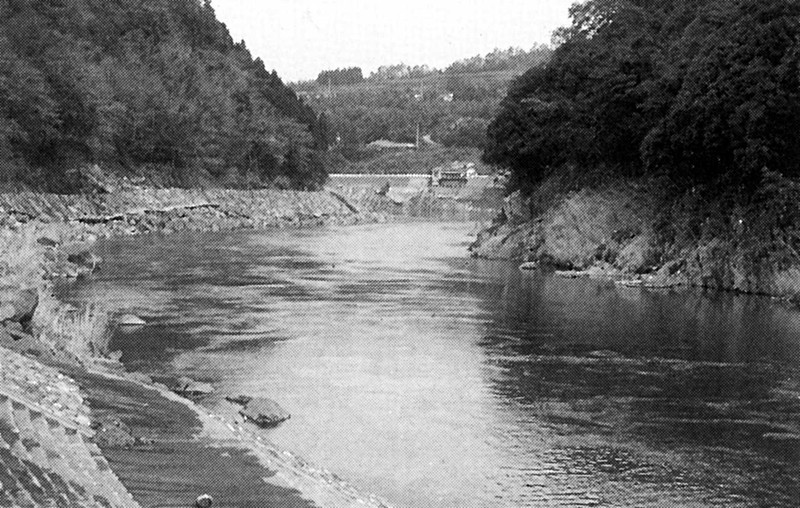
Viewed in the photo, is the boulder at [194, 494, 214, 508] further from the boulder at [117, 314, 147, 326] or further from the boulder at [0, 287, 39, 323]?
the boulder at [117, 314, 147, 326]

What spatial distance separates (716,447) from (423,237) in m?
65.7

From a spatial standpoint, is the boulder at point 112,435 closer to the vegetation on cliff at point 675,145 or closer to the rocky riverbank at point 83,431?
the rocky riverbank at point 83,431

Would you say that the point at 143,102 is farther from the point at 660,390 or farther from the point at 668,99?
the point at 660,390

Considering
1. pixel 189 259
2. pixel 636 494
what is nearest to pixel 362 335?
pixel 636 494

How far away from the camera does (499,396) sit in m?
23.8

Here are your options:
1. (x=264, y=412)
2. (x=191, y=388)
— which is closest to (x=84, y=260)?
(x=191, y=388)

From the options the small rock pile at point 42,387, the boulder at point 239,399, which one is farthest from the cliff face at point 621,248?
the small rock pile at point 42,387

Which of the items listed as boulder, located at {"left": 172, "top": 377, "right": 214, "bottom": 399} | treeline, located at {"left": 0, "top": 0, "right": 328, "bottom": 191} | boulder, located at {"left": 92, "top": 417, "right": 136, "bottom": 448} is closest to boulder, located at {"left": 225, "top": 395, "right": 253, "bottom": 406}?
boulder, located at {"left": 172, "top": 377, "right": 214, "bottom": 399}

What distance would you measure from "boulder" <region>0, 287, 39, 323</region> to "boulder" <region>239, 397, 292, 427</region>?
15.1 feet

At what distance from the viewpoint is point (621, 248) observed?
54219mm

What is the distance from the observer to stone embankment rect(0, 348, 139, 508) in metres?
11.3

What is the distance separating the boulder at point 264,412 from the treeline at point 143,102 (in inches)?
2322

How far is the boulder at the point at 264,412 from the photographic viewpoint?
20469mm

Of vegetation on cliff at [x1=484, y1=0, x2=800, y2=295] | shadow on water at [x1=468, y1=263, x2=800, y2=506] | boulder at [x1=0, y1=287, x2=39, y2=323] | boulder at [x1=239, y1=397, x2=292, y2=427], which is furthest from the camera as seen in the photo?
vegetation on cliff at [x1=484, y1=0, x2=800, y2=295]
